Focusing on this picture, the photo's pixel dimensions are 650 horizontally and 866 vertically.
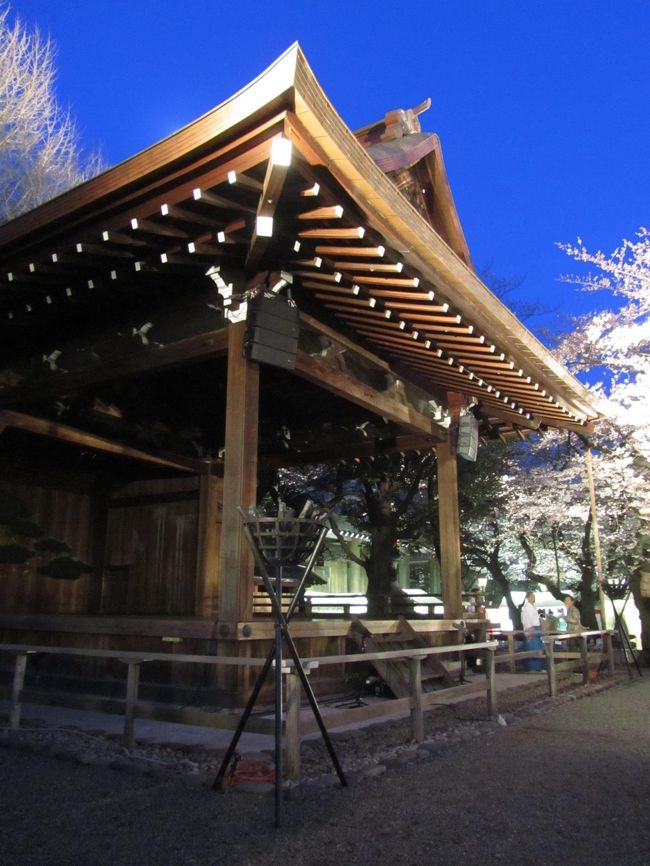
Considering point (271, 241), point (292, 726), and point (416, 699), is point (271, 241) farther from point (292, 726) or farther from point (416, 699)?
point (416, 699)

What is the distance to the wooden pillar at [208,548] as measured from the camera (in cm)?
925

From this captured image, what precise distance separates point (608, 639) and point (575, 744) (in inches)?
214

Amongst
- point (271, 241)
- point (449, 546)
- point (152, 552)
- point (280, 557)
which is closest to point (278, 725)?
point (280, 557)

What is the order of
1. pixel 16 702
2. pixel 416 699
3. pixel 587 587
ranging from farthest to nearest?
pixel 587 587 < pixel 16 702 < pixel 416 699

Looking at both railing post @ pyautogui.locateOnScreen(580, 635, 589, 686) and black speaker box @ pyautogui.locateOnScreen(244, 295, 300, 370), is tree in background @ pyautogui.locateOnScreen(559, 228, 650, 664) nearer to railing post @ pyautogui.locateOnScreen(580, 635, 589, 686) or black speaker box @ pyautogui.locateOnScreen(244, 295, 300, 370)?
railing post @ pyautogui.locateOnScreen(580, 635, 589, 686)

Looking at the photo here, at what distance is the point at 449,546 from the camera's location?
8242 mm

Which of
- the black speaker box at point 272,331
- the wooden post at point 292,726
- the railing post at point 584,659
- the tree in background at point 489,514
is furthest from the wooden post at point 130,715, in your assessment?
the tree in background at point 489,514

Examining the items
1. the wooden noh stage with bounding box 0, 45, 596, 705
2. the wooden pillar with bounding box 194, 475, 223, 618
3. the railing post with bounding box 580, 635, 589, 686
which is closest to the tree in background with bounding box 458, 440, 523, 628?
the wooden noh stage with bounding box 0, 45, 596, 705

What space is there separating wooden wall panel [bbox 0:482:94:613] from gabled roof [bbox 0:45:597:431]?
9.58ft

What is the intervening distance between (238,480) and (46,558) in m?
5.67

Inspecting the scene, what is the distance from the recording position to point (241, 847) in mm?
2680

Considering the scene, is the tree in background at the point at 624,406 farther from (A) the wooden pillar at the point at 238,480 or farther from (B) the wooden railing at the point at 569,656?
(A) the wooden pillar at the point at 238,480

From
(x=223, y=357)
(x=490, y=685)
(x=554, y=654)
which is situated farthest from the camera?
(x=554, y=654)

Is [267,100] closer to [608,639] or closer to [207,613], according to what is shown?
[207,613]
